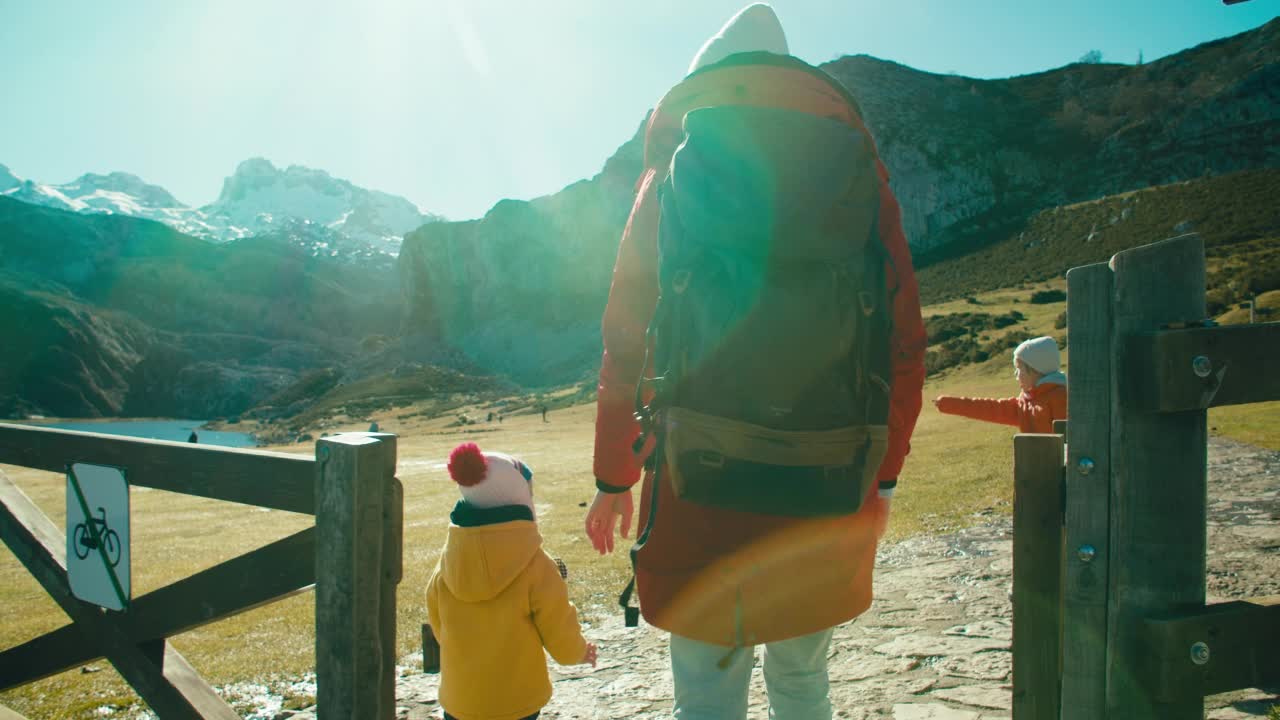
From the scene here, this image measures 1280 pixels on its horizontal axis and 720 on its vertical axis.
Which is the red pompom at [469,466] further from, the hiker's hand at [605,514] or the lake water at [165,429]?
the lake water at [165,429]

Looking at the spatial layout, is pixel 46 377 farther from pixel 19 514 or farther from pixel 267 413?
pixel 19 514

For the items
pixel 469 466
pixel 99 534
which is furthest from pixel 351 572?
pixel 99 534

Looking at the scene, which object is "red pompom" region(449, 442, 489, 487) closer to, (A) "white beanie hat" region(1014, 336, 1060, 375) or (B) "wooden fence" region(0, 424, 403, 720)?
(B) "wooden fence" region(0, 424, 403, 720)

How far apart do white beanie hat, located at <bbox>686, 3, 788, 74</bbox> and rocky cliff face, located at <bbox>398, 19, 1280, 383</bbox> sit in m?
94.0

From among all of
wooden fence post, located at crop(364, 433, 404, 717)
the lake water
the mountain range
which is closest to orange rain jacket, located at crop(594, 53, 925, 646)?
wooden fence post, located at crop(364, 433, 404, 717)

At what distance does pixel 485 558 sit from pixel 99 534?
5.35 feet

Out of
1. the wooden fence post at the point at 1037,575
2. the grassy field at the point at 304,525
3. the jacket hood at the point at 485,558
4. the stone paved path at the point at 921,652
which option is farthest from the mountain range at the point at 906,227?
the jacket hood at the point at 485,558

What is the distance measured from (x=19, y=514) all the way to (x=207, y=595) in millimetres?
1640

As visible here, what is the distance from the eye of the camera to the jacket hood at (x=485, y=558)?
9.02 feet

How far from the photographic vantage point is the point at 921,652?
14.1 ft

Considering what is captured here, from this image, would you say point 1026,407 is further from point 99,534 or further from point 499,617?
point 99,534

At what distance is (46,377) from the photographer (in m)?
153

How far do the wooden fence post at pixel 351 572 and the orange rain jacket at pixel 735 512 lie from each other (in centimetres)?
70

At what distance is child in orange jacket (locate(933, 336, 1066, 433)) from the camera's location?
15.6ft
